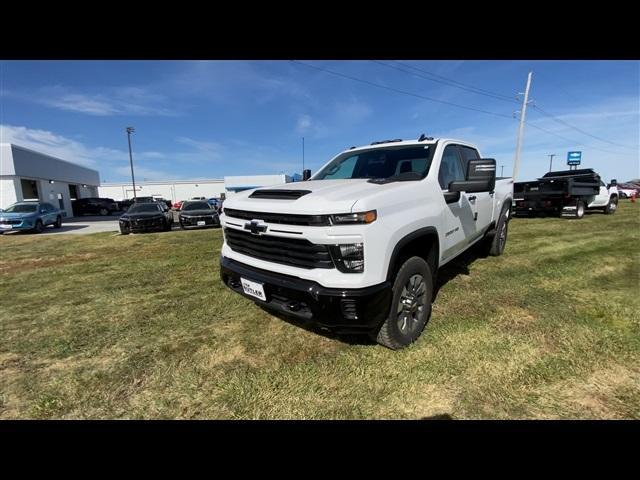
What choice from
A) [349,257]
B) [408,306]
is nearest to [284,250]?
[349,257]

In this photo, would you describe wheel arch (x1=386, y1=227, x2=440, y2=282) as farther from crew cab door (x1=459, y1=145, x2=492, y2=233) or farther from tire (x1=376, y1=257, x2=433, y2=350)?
crew cab door (x1=459, y1=145, x2=492, y2=233)

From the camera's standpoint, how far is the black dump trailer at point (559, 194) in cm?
1166

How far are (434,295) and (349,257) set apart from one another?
7.48ft

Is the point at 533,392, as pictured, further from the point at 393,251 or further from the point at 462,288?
the point at 462,288

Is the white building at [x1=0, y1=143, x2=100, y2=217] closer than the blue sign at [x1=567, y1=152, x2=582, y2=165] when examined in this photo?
Yes

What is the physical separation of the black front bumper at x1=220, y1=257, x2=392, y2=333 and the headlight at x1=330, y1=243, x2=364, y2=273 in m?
0.16

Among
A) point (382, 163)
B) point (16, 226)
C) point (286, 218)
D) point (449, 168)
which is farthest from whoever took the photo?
point (16, 226)

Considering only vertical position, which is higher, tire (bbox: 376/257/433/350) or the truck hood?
the truck hood

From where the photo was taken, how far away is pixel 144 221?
12141 mm

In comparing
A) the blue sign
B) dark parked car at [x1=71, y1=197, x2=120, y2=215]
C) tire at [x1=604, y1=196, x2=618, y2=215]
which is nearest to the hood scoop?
tire at [x1=604, y1=196, x2=618, y2=215]

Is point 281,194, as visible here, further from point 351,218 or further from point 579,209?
point 579,209

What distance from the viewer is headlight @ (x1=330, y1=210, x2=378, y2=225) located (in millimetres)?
2229
